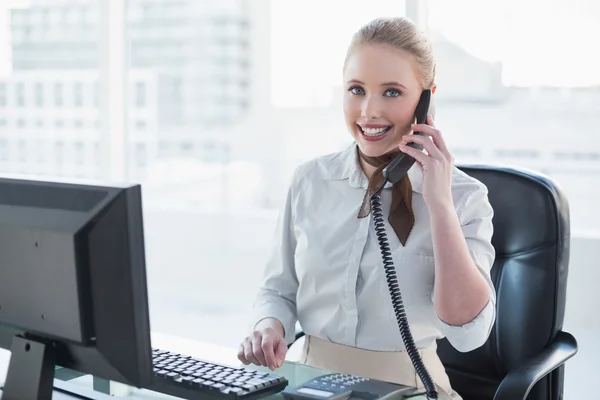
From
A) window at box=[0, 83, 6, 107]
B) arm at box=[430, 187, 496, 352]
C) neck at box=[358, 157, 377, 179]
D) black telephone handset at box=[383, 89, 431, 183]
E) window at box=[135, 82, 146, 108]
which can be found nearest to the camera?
arm at box=[430, 187, 496, 352]

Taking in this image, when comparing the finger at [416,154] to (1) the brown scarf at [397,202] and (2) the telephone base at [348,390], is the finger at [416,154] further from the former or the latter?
(2) the telephone base at [348,390]

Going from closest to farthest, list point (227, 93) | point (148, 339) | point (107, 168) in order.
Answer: point (148, 339) → point (107, 168) → point (227, 93)

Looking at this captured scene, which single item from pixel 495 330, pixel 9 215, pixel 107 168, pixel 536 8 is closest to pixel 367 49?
pixel 495 330

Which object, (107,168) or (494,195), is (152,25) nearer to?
(107,168)

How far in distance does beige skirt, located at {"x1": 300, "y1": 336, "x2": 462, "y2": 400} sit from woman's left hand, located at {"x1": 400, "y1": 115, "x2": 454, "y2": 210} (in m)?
0.33

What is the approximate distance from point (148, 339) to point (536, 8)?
240 centimetres

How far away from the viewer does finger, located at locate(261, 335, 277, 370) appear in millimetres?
1533

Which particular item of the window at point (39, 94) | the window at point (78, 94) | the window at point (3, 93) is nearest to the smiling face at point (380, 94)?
the window at point (78, 94)

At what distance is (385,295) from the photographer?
5.47 feet

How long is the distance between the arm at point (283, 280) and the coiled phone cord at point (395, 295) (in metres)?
0.27

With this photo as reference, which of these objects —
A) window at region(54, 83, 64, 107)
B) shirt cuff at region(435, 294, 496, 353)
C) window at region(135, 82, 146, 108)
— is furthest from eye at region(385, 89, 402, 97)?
window at region(54, 83, 64, 107)

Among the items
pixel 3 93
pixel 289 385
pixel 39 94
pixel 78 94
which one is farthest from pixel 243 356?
pixel 3 93

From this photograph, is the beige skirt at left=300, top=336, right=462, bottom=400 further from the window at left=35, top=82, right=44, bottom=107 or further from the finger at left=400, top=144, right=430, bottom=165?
the window at left=35, top=82, right=44, bottom=107

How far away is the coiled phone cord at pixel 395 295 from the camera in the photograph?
1560 millimetres
